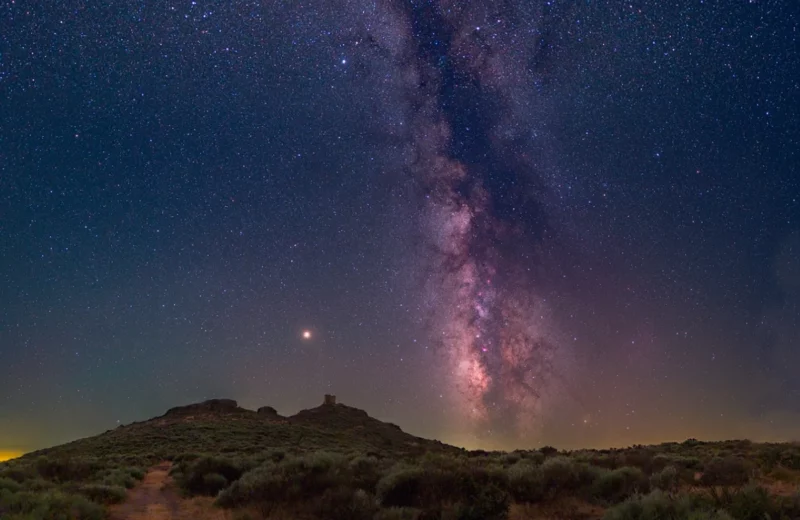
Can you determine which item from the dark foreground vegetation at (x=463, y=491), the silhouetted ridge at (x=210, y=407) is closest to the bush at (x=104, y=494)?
the dark foreground vegetation at (x=463, y=491)

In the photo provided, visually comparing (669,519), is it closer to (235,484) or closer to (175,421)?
(235,484)

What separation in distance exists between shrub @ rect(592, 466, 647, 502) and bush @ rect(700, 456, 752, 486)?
10.7 ft

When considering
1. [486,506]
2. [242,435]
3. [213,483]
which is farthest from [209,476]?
[242,435]

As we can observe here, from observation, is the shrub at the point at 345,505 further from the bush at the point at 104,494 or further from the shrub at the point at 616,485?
the bush at the point at 104,494

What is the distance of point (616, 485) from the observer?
13602 mm

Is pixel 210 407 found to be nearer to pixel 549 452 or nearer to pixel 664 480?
pixel 549 452

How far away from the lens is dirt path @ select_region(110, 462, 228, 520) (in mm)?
14578

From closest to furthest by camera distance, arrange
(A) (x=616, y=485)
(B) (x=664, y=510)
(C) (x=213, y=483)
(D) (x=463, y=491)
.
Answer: (B) (x=664, y=510), (D) (x=463, y=491), (A) (x=616, y=485), (C) (x=213, y=483)

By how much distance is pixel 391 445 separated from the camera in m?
68.6

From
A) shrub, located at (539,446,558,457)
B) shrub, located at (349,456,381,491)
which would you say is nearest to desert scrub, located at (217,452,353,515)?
shrub, located at (349,456,381,491)

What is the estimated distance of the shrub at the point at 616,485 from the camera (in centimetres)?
1314

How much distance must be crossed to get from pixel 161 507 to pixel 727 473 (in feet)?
62.8

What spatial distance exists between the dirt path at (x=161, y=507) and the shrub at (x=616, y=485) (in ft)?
34.2

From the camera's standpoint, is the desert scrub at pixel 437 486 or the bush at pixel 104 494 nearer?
the desert scrub at pixel 437 486
